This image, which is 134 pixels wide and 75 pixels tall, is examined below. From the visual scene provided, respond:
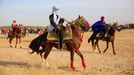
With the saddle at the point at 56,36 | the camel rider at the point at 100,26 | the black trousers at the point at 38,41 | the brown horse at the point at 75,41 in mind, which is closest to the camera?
the brown horse at the point at 75,41

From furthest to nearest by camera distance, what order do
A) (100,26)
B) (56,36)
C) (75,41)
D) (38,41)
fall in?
(100,26)
(38,41)
(56,36)
(75,41)

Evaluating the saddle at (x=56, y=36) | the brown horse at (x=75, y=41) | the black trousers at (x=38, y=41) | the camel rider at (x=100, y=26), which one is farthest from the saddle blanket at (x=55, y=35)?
the camel rider at (x=100, y=26)

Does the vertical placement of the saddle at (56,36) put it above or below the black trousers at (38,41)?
above

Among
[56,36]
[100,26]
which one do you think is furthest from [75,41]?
[100,26]

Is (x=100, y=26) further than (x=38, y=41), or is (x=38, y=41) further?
(x=100, y=26)

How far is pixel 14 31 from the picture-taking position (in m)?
26.1

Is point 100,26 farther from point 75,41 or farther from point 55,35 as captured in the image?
point 75,41

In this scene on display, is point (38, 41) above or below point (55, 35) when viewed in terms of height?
below

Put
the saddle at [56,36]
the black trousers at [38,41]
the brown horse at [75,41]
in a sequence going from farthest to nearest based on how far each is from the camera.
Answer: the black trousers at [38,41] < the saddle at [56,36] < the brown horse at [75,41]

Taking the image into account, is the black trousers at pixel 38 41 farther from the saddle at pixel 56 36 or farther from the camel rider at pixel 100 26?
the camel rider at pixel 100 26

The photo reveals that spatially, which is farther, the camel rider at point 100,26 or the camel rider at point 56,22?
the camel rider at point 100,26

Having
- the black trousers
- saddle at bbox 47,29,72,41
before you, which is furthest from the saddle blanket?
the black trousers

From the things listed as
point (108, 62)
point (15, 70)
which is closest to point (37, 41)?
point (15, 70)

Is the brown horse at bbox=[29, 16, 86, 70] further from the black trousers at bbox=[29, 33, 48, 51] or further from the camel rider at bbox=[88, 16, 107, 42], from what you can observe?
the camel rider at bbox=[88, 16, 107, 42]
